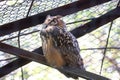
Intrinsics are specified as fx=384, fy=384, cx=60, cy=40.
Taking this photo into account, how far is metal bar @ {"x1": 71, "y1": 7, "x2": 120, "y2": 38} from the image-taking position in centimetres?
332

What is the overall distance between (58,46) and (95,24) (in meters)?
0.70

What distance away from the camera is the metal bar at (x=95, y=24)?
3320 mm

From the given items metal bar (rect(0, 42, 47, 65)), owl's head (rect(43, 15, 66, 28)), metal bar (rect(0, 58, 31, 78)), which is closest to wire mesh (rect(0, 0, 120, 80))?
metal bar (rect(0, 58, 31, 78))

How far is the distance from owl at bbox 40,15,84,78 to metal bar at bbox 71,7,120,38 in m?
0.41

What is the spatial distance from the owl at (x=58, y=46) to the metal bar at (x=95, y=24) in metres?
0.41

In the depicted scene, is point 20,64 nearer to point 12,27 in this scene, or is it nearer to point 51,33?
point 12,27

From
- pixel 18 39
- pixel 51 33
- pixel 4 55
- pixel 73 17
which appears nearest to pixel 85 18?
pixel 73 17

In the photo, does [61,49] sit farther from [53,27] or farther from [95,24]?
[95,24]

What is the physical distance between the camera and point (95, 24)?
3414 mm

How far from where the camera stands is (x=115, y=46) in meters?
4.79

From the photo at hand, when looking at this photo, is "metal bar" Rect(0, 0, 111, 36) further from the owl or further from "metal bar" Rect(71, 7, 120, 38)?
the owl

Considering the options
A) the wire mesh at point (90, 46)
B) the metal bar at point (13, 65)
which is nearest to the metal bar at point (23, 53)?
the metal bar at point (13, 65)

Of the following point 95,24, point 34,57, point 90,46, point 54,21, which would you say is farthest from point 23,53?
point 90,46

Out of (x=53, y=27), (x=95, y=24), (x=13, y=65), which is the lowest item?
(x=13, y=65)
